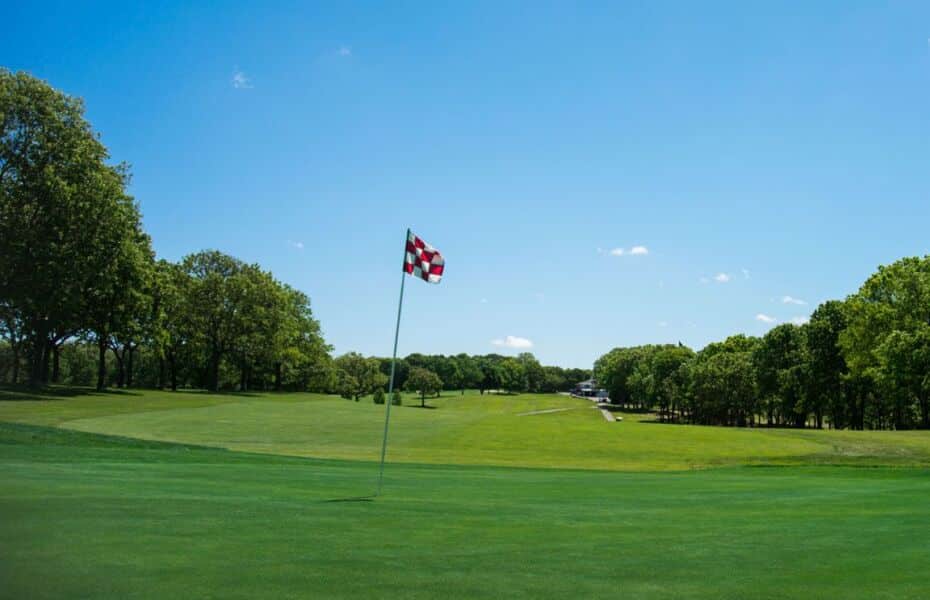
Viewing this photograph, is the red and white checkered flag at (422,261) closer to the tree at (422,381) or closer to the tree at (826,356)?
the tree at (826,356)

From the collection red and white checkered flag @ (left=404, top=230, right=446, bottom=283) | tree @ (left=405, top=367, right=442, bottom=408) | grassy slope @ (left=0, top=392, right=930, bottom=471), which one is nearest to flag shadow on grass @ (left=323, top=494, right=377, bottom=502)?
red and white checkered flag @ (left=404, top=230, right=446, bottom=283)

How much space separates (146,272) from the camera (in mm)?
58062

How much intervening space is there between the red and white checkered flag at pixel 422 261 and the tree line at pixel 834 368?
53601mm

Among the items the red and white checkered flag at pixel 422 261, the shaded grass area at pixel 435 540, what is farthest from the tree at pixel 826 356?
the red and white checkered flag at pixel 422 261

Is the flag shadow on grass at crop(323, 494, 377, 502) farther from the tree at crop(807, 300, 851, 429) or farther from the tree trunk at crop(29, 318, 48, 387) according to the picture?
the tree at crop(807, 300, 851, 429)

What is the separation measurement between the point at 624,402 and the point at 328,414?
4944 inches

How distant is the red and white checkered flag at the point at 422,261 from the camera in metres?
16.6

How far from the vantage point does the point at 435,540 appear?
32.2ft

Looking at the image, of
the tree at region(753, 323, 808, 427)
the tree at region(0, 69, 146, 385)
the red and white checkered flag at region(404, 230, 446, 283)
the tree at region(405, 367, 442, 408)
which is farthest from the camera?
the tree at region(405, 367, 442, 408)

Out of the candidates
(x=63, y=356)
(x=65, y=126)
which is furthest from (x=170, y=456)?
(x=63, y=356)

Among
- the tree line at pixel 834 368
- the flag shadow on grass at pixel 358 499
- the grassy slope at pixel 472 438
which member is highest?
the tree line at pixel 834 368

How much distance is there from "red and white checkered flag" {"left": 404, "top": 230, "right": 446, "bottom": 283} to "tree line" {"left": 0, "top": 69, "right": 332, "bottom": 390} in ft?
131

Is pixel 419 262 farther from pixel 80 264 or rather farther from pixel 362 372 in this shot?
pixel 362 372

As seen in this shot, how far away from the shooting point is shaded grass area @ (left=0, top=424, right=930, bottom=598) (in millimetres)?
7484
